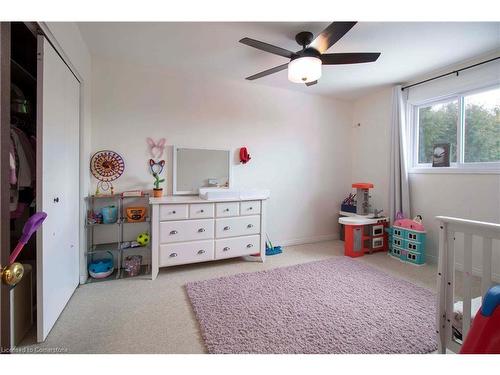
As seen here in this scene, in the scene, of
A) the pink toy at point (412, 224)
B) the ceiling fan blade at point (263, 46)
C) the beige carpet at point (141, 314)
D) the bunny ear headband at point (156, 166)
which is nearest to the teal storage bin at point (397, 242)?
the pink toy at point (412, 224)

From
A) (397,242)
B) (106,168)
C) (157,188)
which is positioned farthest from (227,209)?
(397,242)

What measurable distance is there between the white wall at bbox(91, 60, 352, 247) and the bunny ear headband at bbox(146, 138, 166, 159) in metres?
0.06

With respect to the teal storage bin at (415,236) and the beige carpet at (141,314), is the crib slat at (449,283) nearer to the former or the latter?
the beige carpet at (141,314)

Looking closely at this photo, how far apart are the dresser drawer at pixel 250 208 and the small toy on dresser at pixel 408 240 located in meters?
1.86

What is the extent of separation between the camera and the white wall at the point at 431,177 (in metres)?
2.36

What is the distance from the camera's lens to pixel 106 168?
8.00ft

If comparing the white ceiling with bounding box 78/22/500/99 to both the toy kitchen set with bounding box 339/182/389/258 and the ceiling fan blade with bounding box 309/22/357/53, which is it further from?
the toy kitchen set with bounding box 339/182/389/258

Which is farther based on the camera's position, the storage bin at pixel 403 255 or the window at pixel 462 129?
the storage bin at pixel 403 255

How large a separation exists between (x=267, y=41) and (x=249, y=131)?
121 cm

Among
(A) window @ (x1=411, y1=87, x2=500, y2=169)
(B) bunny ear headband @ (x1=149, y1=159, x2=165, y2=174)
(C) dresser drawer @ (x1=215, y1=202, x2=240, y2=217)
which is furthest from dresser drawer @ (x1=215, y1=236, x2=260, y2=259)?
(A) window @ (x1=411, y1=87, x2=500, y2=169)

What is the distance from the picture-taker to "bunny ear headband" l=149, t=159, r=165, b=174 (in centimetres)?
264

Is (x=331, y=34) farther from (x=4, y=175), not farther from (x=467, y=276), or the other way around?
(x=4, y=175)

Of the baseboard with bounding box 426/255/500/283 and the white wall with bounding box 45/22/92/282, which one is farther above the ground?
the white wall with bounding box 45/22/92/282
